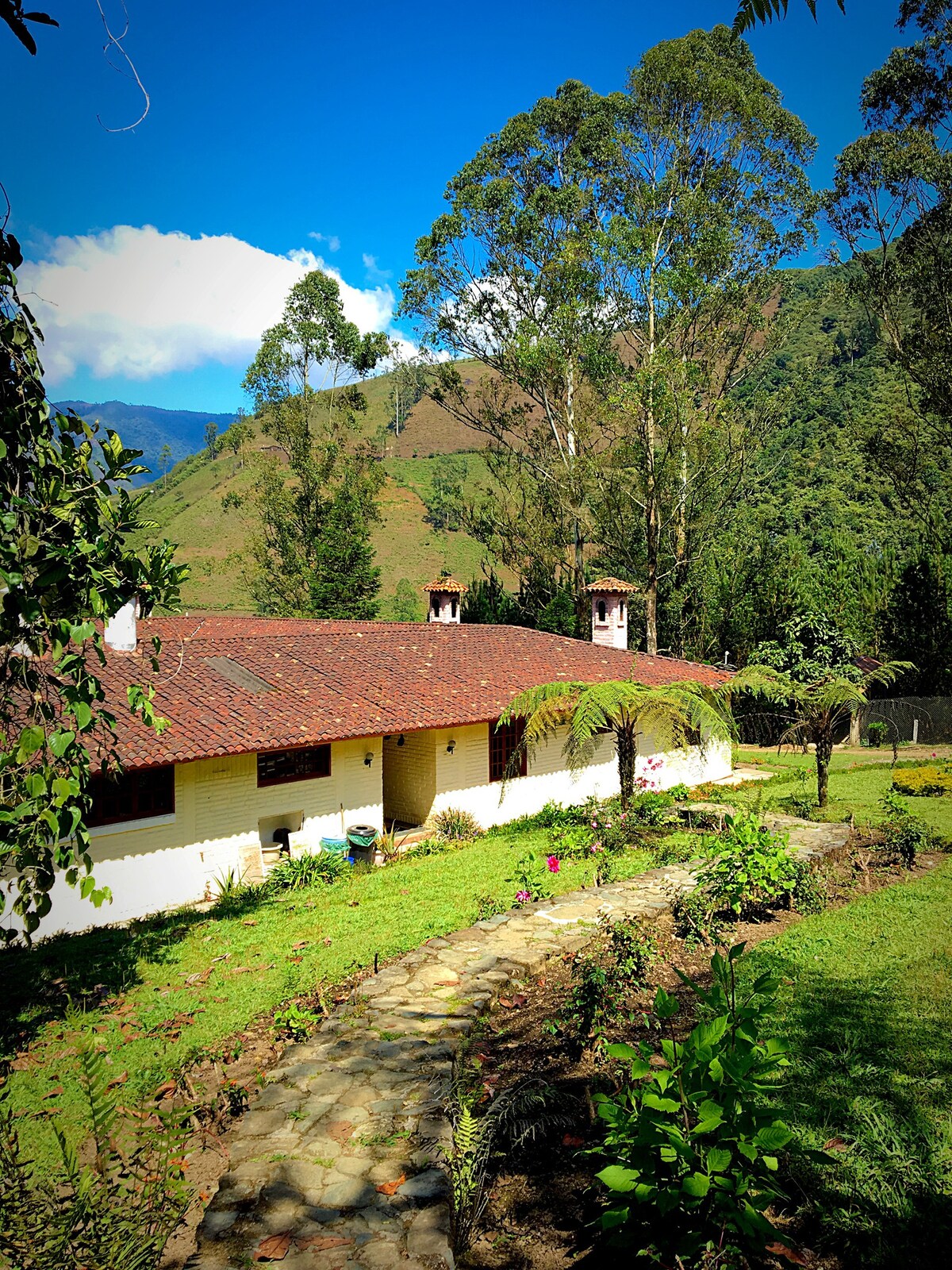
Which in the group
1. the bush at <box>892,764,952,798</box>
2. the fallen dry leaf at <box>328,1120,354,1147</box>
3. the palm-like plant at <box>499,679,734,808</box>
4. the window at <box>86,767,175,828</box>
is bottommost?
the fallen dry leaf at <box>328,1120,354,1147</box>

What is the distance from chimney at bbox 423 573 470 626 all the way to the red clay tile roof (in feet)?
6.59

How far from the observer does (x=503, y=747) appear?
15.9m

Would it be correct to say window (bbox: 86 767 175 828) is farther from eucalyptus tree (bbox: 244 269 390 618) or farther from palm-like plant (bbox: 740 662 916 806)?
eucalyptus tree (bbox: 244 269 390 618)

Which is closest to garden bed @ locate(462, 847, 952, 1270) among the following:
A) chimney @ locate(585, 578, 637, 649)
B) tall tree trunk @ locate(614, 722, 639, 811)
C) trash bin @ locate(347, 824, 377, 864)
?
tall tree trunk @ locate(614, 722, 639, 811)

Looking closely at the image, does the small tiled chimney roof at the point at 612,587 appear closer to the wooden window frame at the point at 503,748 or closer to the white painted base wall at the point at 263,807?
the white painted base wall at the point at 263,807

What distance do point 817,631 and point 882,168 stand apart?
59.7 feet

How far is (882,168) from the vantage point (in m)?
23.7

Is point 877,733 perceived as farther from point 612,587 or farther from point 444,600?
point 444,600

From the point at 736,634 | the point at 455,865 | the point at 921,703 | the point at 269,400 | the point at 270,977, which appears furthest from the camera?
the point at 269,400

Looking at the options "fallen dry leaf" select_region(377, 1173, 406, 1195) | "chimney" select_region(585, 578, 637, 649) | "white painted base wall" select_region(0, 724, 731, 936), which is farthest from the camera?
"chimney" select_region(585, 578, 637, 649)

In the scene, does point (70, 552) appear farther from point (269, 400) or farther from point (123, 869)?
point (269, 400)

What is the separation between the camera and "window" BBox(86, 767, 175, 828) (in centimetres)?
1029

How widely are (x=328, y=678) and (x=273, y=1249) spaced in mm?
11366

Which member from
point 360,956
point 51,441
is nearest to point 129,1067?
point 360,956
